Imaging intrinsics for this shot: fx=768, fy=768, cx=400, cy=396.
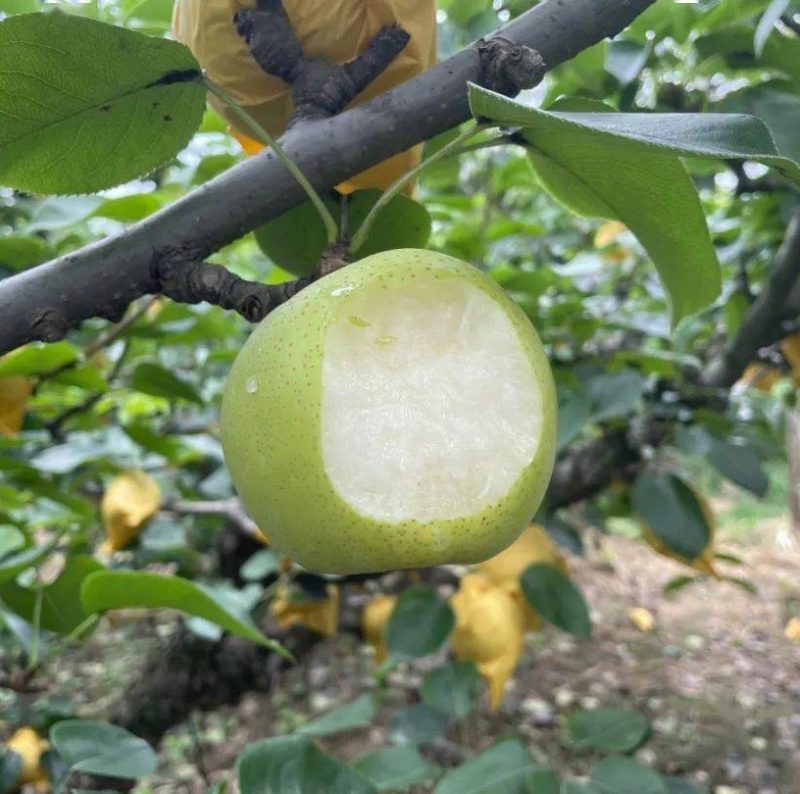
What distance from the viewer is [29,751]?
0.90 m

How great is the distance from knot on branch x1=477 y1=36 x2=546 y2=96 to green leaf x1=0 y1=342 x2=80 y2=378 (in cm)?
56

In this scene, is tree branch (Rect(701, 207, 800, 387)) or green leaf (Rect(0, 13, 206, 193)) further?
tree branch (Rect(701, 207, 800, 387))

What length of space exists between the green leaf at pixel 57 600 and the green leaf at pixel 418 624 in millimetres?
373

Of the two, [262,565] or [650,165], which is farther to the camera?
[262,565]

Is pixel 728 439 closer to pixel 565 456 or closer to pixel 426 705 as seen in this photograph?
pixel 565 456

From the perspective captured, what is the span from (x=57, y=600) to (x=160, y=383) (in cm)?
33

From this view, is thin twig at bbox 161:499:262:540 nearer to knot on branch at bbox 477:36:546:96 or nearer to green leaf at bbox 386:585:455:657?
green leaf at bbox 386:585:455:657

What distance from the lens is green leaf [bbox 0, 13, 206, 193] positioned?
1.31 feet

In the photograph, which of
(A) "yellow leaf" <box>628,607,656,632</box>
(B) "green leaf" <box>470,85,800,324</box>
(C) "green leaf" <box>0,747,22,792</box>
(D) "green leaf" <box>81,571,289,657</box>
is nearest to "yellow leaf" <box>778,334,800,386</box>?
(B) "green leaf" <box>470,85,800,324</box>

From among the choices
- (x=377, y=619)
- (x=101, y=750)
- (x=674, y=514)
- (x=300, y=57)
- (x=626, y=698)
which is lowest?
(x=626, y=698)

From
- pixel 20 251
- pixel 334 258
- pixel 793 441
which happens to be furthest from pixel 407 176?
pixel 793 441

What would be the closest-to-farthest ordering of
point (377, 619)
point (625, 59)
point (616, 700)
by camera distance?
1. point (625, 59)
2. point (377, 619)
3. point (616, 700)

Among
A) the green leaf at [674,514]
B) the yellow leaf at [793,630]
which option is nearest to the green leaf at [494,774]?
the green leaf at [674,514]

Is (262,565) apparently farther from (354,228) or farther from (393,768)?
(354,228)
